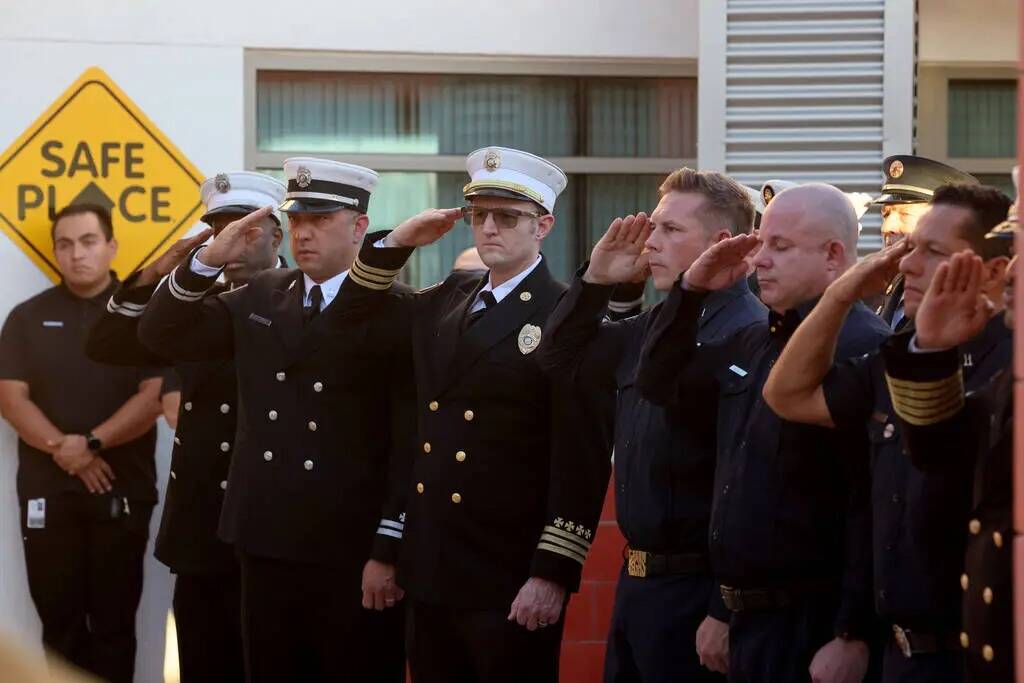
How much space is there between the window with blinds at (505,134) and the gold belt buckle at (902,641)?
4.40m

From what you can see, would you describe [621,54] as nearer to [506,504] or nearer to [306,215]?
[306,215]

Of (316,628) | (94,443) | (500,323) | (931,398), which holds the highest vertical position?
(500,323)

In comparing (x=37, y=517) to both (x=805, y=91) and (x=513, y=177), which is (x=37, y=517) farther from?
(x=805, y=91)

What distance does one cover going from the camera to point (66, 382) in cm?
690

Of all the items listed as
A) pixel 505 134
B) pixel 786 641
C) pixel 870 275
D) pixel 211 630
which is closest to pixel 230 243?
pixel 211 630

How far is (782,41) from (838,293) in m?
3.72

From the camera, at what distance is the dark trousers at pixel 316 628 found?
4.95m

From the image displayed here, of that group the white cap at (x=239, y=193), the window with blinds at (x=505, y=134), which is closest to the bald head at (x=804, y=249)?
the white cap at (x=239, y=193)

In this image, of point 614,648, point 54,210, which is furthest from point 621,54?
point 614,648

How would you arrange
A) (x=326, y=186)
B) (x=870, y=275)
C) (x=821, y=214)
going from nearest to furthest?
(x=870, y=275), (x=821, y=214), (x=326, y=186)

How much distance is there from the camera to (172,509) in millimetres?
5691

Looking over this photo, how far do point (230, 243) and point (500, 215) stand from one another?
953mm

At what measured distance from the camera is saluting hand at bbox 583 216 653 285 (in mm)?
4273

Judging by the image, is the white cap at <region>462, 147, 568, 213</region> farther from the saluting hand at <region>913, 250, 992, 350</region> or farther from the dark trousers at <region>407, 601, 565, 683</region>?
the saluting hand at <region>913, 250, 992, 350</region>
